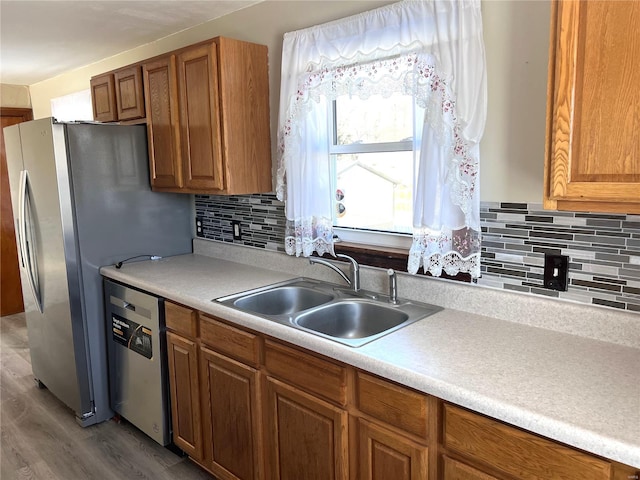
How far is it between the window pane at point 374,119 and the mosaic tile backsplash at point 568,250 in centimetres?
56

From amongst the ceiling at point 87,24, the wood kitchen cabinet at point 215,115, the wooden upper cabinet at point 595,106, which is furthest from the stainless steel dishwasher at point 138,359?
the wooden upper cabinet at point 595,106

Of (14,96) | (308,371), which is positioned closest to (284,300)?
(308,371)

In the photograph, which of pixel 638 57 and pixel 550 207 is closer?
A: pixel 638 57

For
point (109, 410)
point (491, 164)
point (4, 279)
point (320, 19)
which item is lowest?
point (109, 410)

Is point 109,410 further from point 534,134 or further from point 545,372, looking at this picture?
point 534,134

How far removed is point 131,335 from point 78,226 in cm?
68

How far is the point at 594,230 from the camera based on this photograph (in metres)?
1.60

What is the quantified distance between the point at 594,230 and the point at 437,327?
1.97ft

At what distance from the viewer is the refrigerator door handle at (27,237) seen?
2988 millimetres

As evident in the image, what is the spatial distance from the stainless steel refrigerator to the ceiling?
0.58 metres

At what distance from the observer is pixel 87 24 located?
295 centimetres

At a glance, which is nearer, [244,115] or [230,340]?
[230,340]

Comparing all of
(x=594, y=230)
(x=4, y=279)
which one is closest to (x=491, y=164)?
(x=594, y=230)

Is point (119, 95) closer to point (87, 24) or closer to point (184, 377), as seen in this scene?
point (87, 24)
